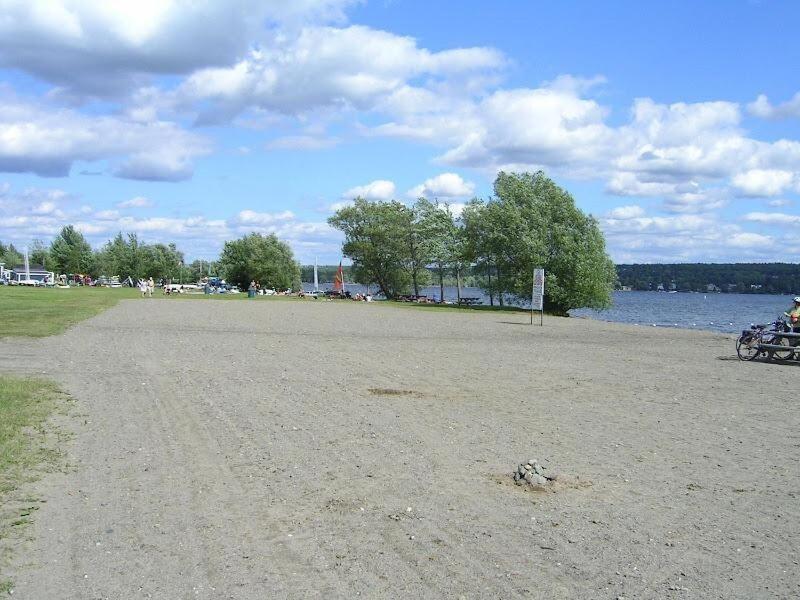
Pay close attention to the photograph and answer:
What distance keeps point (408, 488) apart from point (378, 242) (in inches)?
2820

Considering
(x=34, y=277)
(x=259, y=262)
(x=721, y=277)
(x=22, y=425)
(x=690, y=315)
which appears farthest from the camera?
(x=721, y=277)

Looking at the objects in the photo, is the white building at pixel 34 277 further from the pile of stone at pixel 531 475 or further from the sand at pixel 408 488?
the pile of stone at pixel 531 475

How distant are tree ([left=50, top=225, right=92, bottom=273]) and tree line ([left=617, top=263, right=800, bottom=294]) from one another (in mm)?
94064

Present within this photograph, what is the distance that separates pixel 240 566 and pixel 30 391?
305 inches

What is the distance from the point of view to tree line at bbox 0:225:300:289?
109188 millimetres

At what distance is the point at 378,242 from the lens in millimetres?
78188

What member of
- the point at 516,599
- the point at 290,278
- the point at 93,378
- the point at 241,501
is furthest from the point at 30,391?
the point at 290,278

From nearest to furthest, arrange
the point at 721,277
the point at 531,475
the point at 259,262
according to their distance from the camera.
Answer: the point at 531,475 < the point at 259,262 < the point at 721,277

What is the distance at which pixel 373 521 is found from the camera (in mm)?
6070

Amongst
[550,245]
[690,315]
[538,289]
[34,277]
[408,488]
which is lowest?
[690,315]

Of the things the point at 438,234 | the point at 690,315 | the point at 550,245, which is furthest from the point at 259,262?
the point at 550,245

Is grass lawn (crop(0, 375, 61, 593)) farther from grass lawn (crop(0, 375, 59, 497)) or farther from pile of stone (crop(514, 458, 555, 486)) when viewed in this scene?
pile of stone (crop(514, 458, 555, 486))

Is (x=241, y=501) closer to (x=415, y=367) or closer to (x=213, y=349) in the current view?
(x=415, y=367)

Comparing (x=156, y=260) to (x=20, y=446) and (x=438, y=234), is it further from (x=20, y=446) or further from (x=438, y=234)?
(x=20, y=446)
